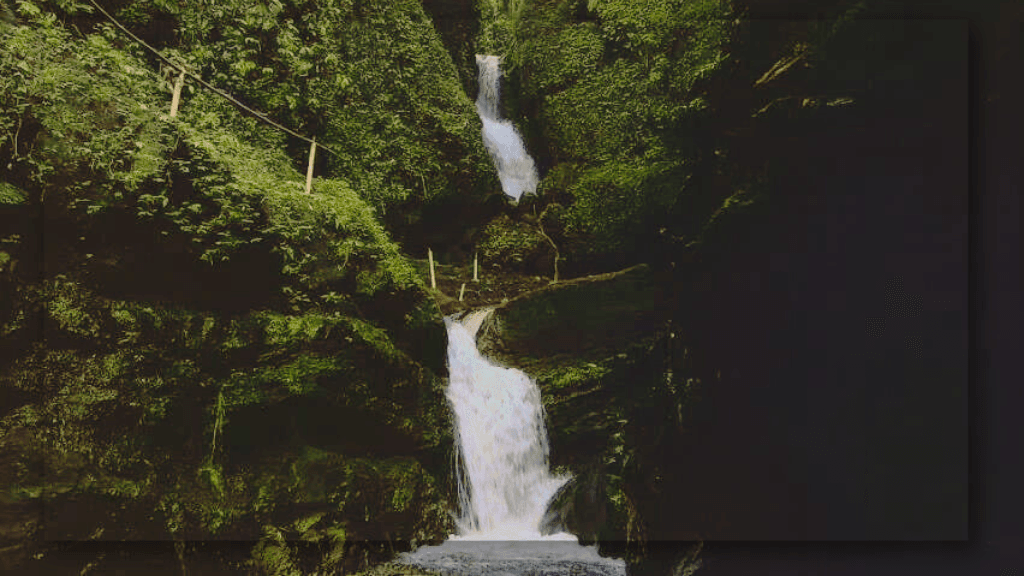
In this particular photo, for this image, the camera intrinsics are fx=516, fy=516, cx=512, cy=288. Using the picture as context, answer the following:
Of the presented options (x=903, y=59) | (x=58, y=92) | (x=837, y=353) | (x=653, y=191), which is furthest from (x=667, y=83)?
(x=58, y=92)

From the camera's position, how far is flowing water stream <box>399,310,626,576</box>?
2795 mm

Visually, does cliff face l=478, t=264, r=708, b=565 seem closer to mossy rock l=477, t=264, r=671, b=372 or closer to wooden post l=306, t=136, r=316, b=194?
mossy rock l=477, t=264, r=671, b=372

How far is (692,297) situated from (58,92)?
140 inches

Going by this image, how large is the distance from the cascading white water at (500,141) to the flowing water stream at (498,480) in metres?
0.96

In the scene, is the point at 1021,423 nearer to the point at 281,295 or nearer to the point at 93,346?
the point at 281,295

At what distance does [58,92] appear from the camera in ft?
8.75

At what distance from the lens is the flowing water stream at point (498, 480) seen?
9.17 ft

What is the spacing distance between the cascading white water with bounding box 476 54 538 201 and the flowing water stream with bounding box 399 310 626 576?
0.96 meters

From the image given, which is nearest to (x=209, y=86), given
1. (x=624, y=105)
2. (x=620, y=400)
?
(x=624, y=105)

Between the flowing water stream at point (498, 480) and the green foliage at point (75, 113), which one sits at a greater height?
the green foliage at point (75, 113)

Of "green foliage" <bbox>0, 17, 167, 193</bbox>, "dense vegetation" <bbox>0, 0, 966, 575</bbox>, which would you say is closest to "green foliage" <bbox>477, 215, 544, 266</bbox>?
"dense vegetation" <bbox>0, 0, 966, 575</bbox>

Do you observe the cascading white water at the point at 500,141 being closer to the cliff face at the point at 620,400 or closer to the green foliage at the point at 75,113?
the cliff face at the point at 620,400

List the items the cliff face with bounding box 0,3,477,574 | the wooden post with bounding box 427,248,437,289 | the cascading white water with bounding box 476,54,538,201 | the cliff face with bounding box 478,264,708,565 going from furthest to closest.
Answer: the cascading white water with bounding box 476,54,538,201 < the wooden post with bounding box 427,248,437,289 < the cliff face with bounding box 478,264,708,565 < the cliff face with bounding box 0,3,477,574

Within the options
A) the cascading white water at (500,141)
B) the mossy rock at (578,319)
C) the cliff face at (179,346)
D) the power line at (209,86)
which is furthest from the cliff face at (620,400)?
the power line at (209,86)
